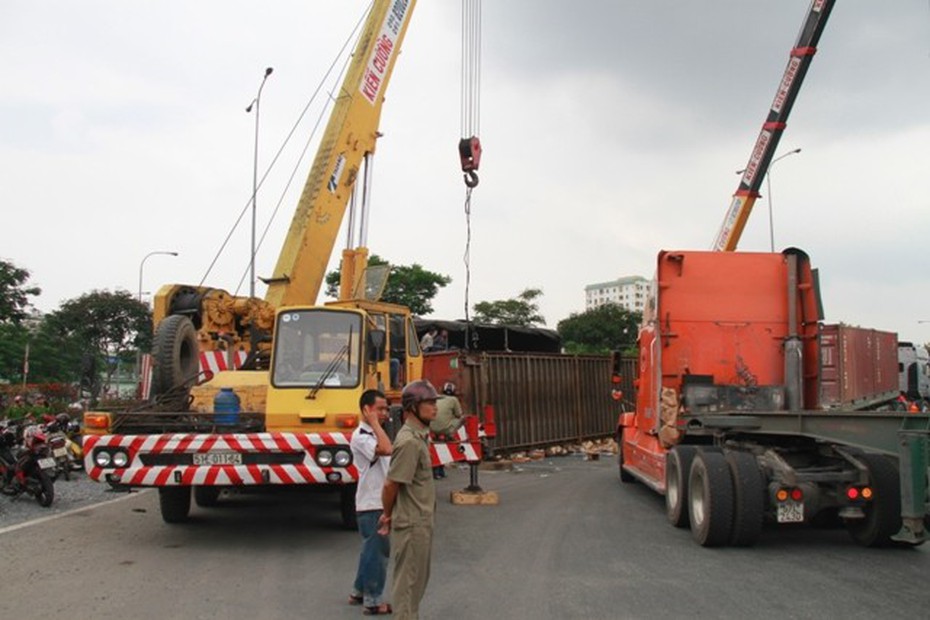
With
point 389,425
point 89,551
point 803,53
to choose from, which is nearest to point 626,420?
point 389,425

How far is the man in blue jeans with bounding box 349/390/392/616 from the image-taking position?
5.82 meters

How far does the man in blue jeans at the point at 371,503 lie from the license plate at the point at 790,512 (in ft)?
13.5

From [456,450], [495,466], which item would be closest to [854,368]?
[495,466]

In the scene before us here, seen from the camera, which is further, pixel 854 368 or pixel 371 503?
pixel 854 368

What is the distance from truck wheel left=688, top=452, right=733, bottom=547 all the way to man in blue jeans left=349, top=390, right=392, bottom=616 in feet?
12.0

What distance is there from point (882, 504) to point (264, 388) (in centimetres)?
662

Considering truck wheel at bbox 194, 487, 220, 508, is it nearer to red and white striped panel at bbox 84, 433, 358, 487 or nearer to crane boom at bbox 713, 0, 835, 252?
red and white striped panel at bbox 84, 433, 358, 487

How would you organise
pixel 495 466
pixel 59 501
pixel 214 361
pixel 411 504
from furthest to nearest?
pixel 495 466
pixel 59 501
pixel 214 361
pixel 411 504

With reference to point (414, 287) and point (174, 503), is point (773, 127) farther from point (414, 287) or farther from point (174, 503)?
point (414, 287)

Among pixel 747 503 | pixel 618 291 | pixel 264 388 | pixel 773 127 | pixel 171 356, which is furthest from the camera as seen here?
pixel 618 291

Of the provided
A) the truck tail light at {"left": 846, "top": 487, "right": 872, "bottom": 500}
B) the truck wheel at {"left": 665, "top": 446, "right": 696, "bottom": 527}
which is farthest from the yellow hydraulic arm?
the truck tail light at {"left": 846, "top": 487, "right": 872, "bottom": 500}

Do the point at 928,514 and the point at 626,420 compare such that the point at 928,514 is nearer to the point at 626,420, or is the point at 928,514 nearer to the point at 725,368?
the point at 725,368

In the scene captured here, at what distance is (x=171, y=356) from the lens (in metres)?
9.55

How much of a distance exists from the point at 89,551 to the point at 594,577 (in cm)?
499
